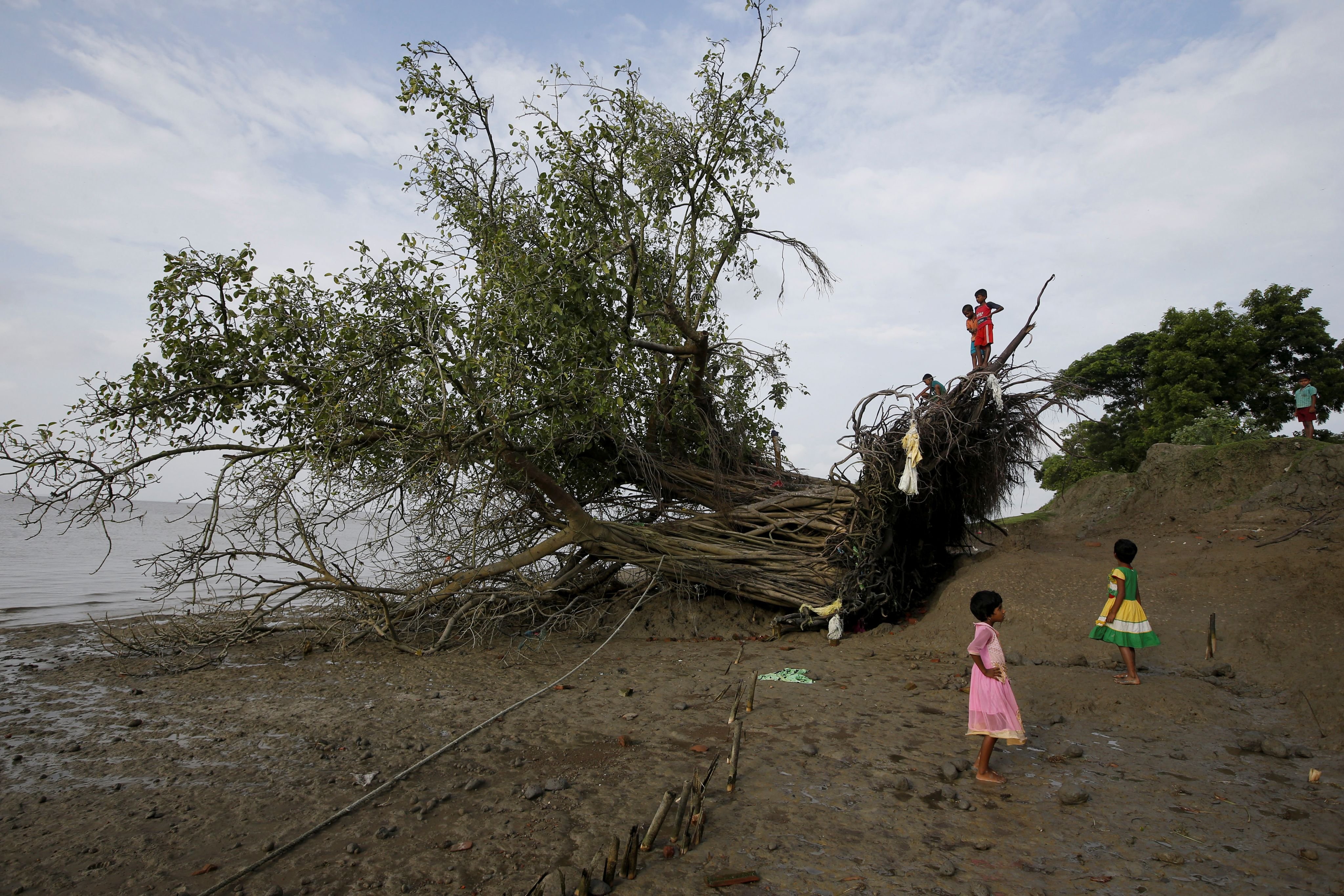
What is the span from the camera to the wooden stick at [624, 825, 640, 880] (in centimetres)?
336

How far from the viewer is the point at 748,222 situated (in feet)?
33.6

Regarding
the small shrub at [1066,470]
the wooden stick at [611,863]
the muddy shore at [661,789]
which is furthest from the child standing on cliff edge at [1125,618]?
the small shrub at [1066,470]

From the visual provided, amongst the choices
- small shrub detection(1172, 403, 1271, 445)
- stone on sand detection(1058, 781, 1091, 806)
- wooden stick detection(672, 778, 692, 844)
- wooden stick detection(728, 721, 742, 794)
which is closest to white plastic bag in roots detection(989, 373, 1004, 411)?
stone on sand detection(1058, 781, 1091, 806)

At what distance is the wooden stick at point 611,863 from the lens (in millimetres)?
3307

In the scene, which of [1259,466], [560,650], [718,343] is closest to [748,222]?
[718,343]

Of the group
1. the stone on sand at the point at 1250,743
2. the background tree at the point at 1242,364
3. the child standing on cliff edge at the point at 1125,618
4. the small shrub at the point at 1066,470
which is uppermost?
the background tree at the point at 1242,364

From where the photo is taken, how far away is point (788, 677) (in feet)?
23.2

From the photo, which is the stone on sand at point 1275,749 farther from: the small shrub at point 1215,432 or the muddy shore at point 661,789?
the small shrub at point 1215,432

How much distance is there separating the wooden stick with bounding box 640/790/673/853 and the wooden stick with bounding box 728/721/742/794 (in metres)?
0.75

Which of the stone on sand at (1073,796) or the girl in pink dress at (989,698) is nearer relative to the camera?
the stone on sand at (1073,796)

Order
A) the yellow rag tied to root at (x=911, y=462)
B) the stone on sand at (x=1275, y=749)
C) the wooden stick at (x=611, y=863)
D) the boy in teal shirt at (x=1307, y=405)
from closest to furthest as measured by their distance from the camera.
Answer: the wooden stick at (x=611, y=863) < the stone on sand at (x=1275, y=749) < the yellow rag tied to root at (x=911, y=462) < the boy in teal shirt at (x=1307, y=405)

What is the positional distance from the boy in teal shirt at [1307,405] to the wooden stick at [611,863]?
46.0 ft

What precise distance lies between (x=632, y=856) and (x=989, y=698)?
253 centimetres

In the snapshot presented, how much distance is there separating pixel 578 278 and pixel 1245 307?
2349cm
